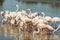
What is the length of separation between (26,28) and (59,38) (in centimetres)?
182

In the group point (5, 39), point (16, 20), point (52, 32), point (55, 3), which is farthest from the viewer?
point (55, 3)

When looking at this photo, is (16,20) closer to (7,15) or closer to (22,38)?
(7,15)

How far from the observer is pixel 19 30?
16922mm

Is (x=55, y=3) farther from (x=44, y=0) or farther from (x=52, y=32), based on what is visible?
(x=52, y=32)

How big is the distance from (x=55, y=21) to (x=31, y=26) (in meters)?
1.20

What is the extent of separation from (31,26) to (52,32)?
41.0 inches

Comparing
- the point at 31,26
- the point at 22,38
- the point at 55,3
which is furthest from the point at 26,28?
the point at 55,3

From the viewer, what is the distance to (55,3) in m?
31.2

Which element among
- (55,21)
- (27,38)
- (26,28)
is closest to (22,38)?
(27,38)

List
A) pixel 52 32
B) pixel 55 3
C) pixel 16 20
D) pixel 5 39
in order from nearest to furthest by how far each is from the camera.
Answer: pixel 5 39, pixel 52 32, pixel 16 20, pixel 55 3

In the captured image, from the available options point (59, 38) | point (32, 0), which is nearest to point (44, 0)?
point (32, 0)

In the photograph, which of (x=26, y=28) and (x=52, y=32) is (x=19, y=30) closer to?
(x=26, y=28)

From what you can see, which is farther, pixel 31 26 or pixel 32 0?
pixel 32 0

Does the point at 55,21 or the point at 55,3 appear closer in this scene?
the point at 55,21
